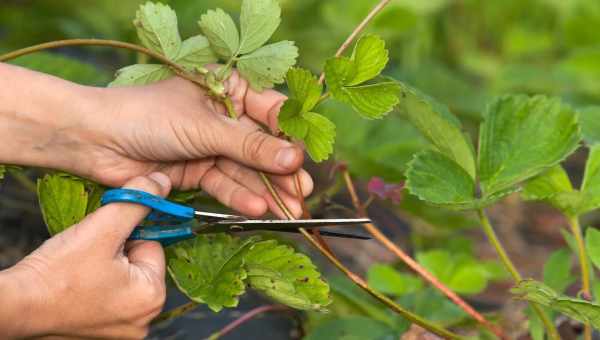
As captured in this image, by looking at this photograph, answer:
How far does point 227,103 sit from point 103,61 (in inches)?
53.3

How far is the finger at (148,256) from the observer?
0.90 meters

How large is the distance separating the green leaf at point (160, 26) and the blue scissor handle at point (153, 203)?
0.16 meters

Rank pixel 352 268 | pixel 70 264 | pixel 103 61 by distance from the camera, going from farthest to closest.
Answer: pixel 103 61
pixel 352 268
pixel 70 264

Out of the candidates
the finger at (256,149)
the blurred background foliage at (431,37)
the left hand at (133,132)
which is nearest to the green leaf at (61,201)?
the left hand at (133,132)

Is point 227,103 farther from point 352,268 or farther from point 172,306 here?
point 352,268

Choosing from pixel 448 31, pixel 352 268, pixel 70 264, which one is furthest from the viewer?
pixel 448 31

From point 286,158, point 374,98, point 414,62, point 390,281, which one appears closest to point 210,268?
point 286,158

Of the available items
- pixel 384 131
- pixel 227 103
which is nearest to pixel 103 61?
pixel 384 131

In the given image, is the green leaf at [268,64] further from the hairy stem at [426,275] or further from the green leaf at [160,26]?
the hairy stem at [426,275]

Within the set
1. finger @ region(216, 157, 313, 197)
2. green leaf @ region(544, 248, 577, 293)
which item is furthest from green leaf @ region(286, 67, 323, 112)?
green leaf @ region(544, 248, 577, 293)

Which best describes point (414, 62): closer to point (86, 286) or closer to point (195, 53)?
point (195, 53)

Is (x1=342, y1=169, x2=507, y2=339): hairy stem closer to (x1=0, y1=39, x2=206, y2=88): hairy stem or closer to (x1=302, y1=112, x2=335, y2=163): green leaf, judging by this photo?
(x1=302, y1=112, x2=335, y2=163): green leaf

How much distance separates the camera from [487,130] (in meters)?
1.02

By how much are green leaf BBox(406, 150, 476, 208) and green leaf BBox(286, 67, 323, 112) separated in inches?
5.3
